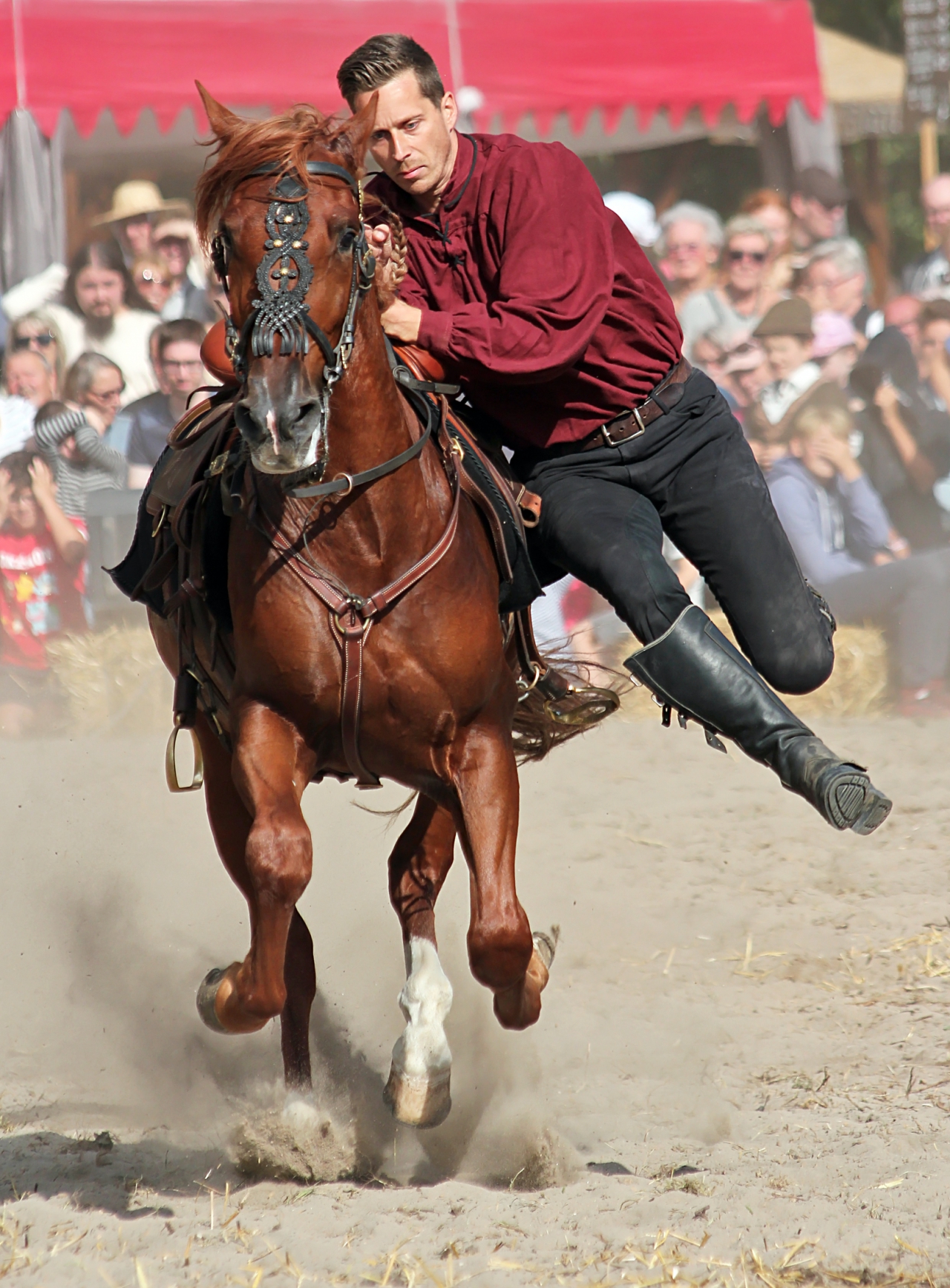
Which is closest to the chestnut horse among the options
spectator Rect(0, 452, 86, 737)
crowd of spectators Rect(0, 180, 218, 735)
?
spectator Rect(0, 452, 86, 737)

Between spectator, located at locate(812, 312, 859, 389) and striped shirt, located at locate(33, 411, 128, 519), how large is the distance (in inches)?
155

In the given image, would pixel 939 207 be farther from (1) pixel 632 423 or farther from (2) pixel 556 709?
(1) pixel 632 423

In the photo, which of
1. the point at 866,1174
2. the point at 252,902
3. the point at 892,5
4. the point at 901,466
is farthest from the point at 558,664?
the point at 892,5

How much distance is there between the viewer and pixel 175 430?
4.12 meters

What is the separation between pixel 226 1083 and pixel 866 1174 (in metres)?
1.89

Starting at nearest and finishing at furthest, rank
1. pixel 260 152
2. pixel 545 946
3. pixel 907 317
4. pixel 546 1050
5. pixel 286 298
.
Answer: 1. pixel 286 298
2. pixel 260 152
3. pixel 545 946
4. pixel 546 1050
5. pixel 907 317

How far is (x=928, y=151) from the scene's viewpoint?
8.91 metres

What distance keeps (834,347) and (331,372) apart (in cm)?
619

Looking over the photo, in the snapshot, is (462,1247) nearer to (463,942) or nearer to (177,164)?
(463,942)

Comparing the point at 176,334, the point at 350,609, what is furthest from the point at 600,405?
the point at 176,334

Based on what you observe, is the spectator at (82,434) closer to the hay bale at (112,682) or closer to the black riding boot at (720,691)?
the hay bale at (112,682)

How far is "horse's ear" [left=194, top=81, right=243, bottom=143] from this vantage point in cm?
298

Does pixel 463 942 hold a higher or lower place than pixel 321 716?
lower

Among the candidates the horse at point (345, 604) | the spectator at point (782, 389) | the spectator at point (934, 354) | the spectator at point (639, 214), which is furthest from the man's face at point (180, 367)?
the horse at point (345, 604)
